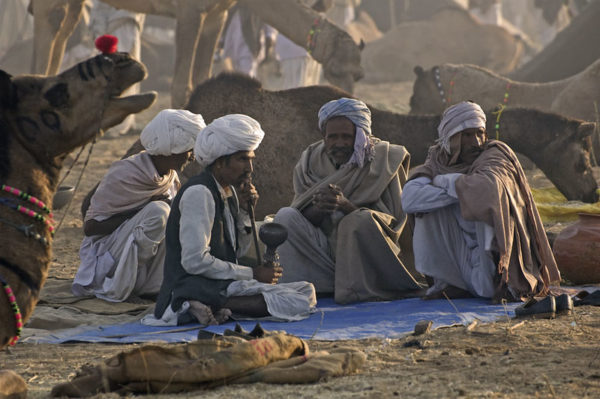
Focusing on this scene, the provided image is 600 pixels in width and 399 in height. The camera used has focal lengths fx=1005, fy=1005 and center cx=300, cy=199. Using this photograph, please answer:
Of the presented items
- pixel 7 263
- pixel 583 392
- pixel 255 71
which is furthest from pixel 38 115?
pixel 255 71

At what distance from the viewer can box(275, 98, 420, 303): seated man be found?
6414 mm

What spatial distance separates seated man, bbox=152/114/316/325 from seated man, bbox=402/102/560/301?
1092 millimetres

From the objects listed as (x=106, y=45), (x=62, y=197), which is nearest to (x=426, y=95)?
(x=62, y=197)

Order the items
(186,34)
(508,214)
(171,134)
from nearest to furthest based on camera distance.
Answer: (508,214)
(171,134)
(186,34)

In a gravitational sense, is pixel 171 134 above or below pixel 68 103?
above

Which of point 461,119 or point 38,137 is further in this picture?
point 461,119

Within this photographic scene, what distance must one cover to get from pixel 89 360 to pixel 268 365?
113 centimetres

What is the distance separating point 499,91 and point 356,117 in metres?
7.18

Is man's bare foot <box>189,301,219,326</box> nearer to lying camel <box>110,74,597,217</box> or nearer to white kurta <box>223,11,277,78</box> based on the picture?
lying camel <box>110,74,597,217</box>

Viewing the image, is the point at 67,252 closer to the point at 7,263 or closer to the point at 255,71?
the point at 7,263

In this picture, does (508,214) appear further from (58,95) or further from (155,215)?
(58,95)

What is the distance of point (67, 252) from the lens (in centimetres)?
886

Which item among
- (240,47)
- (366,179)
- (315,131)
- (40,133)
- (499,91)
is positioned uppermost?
(240,47)

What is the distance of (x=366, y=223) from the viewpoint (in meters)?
6.40
